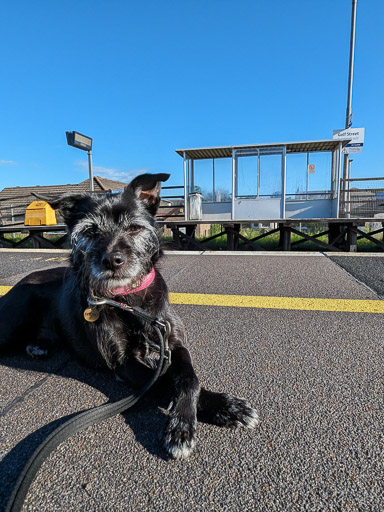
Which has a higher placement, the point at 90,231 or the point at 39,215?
the point at 39,215

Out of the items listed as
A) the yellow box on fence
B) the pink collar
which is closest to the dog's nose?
the pink collar

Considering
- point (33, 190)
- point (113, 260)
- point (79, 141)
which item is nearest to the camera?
point (113, 260)

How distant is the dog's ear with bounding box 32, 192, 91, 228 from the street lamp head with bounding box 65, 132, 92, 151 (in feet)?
40.1

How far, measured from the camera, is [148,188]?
8.86 feet

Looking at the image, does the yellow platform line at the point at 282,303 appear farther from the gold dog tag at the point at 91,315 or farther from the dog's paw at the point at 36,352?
the gold dog tag at the point at 91,315

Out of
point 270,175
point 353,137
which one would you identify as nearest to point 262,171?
point 270,175

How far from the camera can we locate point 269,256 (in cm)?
736

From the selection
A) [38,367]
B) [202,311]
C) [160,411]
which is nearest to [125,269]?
[160,411]

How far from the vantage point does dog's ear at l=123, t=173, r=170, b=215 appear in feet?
8.53

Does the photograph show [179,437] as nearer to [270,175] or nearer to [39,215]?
[270,175]

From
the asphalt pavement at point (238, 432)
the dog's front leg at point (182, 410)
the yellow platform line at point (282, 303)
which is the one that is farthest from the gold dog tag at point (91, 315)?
the yellow platform line at point (282, 303)

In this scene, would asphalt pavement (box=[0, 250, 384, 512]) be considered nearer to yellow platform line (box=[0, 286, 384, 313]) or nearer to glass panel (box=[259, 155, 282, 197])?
yellow platform line (box=[0, 286, 384, 313])

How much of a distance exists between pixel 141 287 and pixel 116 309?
246 mm

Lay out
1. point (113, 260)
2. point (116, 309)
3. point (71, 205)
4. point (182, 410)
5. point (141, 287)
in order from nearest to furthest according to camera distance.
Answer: point (182, 410) → point (113, 260) → point (116, 309) → point (141, 287) → point (71, 205)
